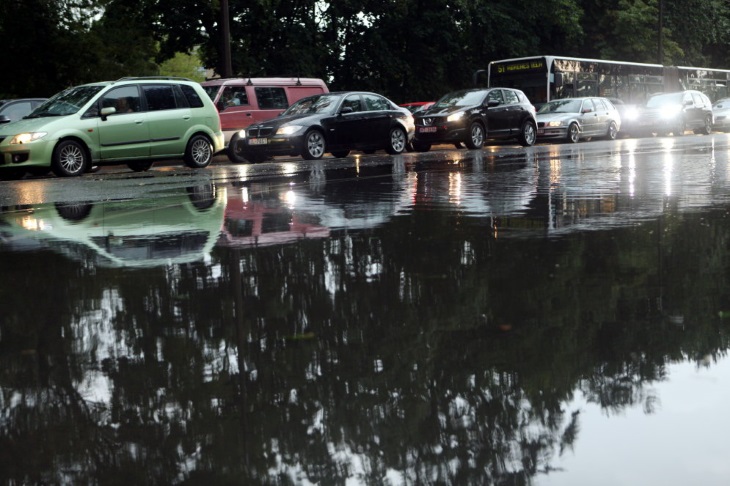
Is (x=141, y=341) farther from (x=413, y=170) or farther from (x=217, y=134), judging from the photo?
(x=217, y=134)

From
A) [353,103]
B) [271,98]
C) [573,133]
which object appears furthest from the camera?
[573,133]

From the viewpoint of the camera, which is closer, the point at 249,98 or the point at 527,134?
the point at 249,98

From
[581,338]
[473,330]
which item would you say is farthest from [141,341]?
[581,338]

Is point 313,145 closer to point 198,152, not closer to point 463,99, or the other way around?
point 198,152

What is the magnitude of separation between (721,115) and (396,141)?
936 inches

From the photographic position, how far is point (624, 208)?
35.7ft

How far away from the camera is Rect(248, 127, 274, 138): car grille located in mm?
24422

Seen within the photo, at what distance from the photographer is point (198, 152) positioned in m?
22.3

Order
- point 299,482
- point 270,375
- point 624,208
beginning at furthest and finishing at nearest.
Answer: point 624,208 → point 270,375 → point 299,482

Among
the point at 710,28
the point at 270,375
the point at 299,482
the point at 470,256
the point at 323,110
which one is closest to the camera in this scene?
the point at 299,482

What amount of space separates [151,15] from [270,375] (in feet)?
113

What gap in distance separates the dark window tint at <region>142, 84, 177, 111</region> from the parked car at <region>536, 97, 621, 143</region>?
15.7m

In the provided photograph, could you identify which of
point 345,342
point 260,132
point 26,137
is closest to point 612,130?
point 260,132

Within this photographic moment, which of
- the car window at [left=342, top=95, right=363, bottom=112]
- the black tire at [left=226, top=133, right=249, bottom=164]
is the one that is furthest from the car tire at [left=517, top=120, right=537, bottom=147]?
the black tire at [left=226, top=133, right=249, bottom=164]
